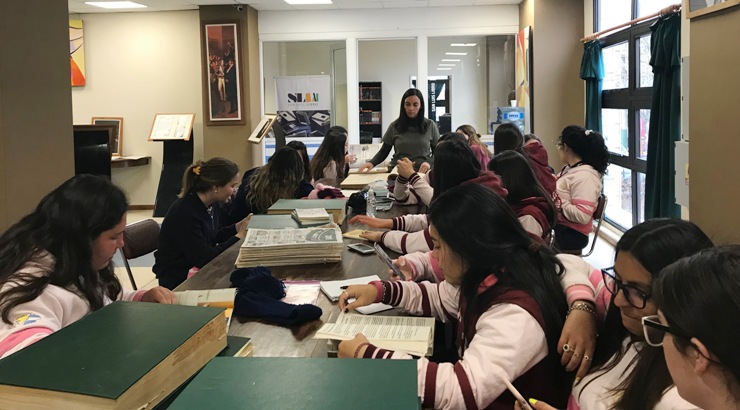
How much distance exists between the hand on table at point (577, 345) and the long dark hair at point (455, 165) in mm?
1361

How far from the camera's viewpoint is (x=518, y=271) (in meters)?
1.36

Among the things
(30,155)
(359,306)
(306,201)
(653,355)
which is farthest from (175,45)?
(653,355)

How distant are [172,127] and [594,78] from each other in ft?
16.9

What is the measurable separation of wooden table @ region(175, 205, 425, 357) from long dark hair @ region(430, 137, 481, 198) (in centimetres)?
46

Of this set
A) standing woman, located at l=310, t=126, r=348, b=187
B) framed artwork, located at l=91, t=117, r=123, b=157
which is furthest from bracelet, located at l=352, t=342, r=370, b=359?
framed artwork, located at l=91, t=117, r=123, b=157

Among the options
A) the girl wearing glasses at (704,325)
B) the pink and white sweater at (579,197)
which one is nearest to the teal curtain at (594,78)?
the pink and white sweater at (579,197)

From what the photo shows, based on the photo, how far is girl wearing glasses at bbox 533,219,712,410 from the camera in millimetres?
1163

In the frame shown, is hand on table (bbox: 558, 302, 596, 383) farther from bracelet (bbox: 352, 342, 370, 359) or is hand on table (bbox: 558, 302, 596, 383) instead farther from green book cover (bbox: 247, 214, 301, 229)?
green book cover (bbox: 247, 214, 301, 229)

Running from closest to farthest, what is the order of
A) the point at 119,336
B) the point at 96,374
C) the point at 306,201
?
the point at 96,374 < the point at 119,336 < the point at 306,201

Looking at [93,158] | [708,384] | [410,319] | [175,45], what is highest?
[175,45]

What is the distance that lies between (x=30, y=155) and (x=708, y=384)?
10.9 feet

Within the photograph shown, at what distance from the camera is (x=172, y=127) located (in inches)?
322

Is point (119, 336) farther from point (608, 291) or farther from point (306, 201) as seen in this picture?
point (306, 201)

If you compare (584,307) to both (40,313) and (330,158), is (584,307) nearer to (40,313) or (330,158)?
(40,313)
